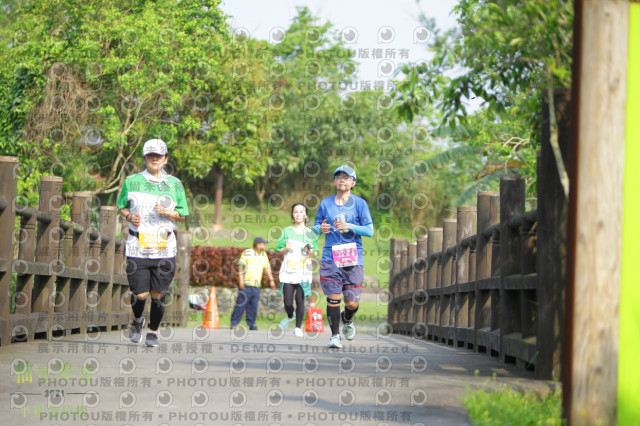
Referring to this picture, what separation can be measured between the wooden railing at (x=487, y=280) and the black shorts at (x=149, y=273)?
2.86 metres

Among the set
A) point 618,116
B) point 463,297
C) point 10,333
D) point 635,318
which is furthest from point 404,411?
point 463,297

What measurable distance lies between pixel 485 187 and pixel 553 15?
2862cm

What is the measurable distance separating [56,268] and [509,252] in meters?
4.43

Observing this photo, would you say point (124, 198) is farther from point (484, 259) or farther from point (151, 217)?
point (484, 259)

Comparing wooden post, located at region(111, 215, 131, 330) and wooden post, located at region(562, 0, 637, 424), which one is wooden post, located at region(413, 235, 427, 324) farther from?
wooden post, located at region(562, 0, 637, 424)

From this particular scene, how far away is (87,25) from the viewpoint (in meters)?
24.9

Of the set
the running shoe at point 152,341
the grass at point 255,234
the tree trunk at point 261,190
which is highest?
the tree trunk at point 261,190

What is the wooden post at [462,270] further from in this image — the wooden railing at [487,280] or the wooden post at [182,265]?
the wooden post at [182,265]

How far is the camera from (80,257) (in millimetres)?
10445

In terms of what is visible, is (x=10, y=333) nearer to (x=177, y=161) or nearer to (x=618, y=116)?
(x=618, y=116)

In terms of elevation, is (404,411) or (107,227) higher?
(107,227)

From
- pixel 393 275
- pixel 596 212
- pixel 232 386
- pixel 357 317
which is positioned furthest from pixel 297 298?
pixel 596 212

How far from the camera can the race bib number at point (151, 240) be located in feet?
28.1

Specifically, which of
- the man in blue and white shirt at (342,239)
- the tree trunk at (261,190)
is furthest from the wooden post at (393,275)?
the tree trunk at (261,190)
